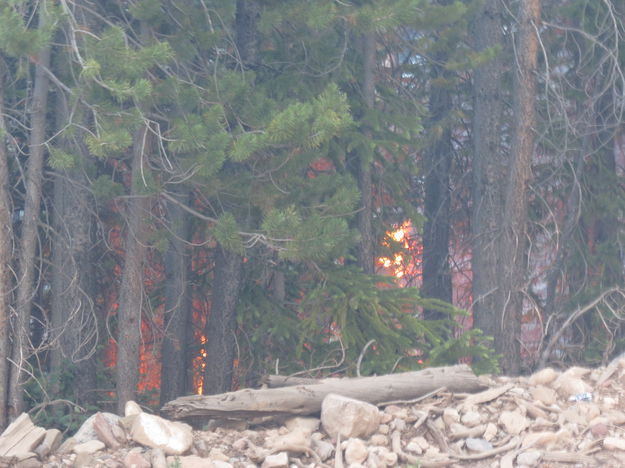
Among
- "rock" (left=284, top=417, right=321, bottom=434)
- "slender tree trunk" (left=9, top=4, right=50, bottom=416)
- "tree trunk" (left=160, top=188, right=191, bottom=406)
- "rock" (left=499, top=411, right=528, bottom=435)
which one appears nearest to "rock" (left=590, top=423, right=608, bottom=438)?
"rock" (left=499, top=411, right=528, bottom=435)

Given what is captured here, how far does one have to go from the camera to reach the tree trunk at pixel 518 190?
36.8 feet

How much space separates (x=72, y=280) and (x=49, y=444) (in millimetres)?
3740

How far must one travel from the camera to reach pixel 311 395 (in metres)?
6.73

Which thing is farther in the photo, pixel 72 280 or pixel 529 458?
pixel 72 280

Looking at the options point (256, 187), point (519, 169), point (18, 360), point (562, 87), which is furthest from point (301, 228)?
point (562, 87)

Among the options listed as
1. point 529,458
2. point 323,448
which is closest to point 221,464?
point 323,448

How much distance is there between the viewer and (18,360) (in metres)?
9.01

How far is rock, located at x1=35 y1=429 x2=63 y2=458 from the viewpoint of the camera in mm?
5915

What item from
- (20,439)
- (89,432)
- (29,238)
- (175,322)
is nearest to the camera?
(20,439)

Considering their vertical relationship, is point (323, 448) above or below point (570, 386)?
below

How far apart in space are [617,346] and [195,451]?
7829 mm

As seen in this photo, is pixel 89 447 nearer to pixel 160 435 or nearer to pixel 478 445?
pixel 160 435

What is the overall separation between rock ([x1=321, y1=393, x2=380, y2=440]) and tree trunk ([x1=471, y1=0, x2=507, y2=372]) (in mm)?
5759

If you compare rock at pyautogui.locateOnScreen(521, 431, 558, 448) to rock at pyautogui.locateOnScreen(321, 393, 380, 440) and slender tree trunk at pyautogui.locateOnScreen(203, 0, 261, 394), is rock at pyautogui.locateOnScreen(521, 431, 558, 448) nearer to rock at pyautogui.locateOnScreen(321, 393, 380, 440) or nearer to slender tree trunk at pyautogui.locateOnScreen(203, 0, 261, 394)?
rock at pyautogui.locateOnScreen(321, 393, 380, 440)
